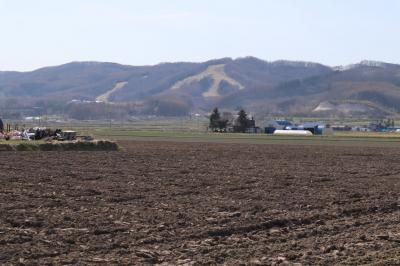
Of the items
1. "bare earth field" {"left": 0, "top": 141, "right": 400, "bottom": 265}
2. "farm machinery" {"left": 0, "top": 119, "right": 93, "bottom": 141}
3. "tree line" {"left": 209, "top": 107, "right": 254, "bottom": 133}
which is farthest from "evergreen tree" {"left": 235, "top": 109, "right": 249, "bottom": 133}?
"bare earth field" {"left": 0, "top": 141, "right": 400, "bottom": 265}

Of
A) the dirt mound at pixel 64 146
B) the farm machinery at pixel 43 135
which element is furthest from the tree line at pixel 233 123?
the dirt mound at pixel 64 146

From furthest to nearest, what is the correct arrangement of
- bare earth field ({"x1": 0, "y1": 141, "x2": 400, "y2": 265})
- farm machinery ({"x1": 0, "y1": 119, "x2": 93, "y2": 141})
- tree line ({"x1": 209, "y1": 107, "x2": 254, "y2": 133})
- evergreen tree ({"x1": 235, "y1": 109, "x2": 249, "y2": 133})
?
tree line ({"x1": 209, "y1": 107, "x2": 254, "y2": 133})
evergreen tree ({"x1": 235, "y1": 109, "x2": 249, "y2": 133})
farm machinery ({"x1": 0, "y1": 119, "x2": 93, "y2": 141})
bare earth field ({"x1": 0, "y1": 141, "x2": 400, "y2": 265})

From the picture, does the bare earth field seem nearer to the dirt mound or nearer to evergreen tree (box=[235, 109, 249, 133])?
the dirt mound

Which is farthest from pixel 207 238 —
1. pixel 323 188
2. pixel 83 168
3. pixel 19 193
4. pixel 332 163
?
pixel 332 163

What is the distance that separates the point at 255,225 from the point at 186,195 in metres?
6.35

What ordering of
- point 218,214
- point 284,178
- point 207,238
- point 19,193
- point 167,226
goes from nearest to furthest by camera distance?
point 207,238 < point 167,226 < point 218,214 < point 19,193 < point 284,178

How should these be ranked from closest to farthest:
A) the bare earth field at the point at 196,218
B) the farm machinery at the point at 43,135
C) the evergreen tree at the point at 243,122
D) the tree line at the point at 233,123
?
the bare earth field at the point at 196,218 < the farm machinery at the point at 43,135 < the evergreen tree at the point at 243,122 < the tree line at the point at 233,123

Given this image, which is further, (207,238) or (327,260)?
(207,238)

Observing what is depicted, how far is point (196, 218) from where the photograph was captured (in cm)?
1800

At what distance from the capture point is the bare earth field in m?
13.6

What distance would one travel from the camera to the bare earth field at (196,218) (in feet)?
44.5

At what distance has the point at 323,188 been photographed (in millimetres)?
26297

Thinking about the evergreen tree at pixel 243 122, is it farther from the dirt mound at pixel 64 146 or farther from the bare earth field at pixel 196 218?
the bare earth field at pixel 196 218

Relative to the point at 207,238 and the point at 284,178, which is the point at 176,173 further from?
the point at 207,238
